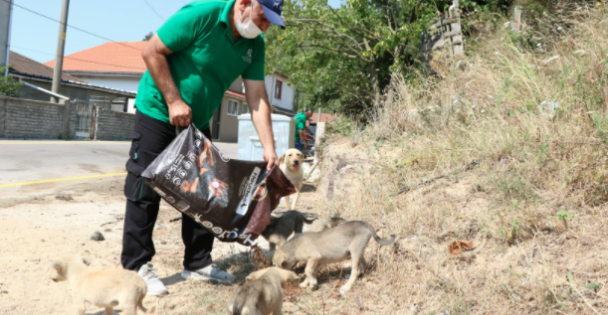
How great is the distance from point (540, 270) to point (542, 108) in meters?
2.50

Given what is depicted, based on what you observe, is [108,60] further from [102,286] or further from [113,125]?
[102,286]

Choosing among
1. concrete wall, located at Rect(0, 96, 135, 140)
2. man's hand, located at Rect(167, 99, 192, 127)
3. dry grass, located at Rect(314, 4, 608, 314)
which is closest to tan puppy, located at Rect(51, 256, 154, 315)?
man's hand, located at Rect(167, 99, 192, 127)

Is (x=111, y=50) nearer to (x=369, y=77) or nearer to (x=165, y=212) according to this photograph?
(x=369, y=77)

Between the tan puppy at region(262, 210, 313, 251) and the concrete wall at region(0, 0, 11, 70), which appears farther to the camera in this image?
the concrete wall at region(0, 0, 11, 70)

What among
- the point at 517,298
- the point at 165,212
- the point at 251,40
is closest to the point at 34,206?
the point at 165,212

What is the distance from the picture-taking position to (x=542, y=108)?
16.5ft

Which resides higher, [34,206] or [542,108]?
[542,108]

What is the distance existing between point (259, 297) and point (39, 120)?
62.3 feet

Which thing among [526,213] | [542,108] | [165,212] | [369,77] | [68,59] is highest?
[68,59]

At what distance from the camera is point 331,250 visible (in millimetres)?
3768

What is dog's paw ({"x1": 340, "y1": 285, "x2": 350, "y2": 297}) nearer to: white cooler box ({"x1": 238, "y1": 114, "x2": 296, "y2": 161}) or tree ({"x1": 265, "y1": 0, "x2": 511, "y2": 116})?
white cooler box ({"x1": 238, "y1": 114, "x2": 296, "y2": 161})

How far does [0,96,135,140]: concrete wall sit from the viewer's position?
1714 cm

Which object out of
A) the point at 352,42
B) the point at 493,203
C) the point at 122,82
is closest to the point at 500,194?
the point at 493,203

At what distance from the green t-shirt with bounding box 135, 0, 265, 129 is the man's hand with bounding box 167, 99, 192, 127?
17cm
